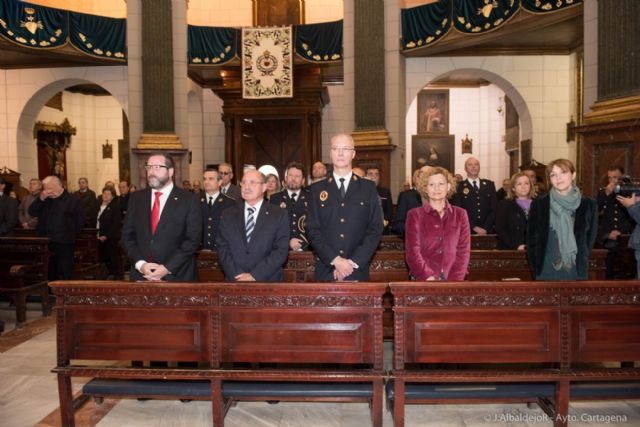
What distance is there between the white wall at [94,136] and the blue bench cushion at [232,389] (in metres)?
14.2

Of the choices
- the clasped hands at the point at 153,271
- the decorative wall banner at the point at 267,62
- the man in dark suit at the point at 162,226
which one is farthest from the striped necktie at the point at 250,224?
the decorative wall banner at the point at 267,62

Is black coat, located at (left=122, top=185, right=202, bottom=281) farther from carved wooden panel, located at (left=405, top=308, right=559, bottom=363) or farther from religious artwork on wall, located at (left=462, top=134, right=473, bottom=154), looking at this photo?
religious artwork on wall, located at (left=462, top=134, right=473, bottom=154)

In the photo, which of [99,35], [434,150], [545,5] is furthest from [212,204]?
[434,150]

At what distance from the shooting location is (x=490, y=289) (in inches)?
119

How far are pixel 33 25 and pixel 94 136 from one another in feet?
21.2

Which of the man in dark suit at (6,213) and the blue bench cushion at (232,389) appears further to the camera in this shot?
the man in dark suit at (6,213)

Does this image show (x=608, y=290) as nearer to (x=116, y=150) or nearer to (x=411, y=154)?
(x=411, y=154)

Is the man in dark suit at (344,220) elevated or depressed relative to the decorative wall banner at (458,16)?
depressed

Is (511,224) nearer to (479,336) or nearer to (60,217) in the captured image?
(479,336)

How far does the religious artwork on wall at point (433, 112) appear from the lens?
52.3 ft

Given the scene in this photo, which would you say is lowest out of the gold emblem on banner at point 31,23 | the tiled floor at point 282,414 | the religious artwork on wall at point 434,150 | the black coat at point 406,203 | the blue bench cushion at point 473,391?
the tiled floor at point 282,414

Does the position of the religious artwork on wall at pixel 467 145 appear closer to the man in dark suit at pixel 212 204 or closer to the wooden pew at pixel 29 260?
the man in dark suit at pixel 212 204

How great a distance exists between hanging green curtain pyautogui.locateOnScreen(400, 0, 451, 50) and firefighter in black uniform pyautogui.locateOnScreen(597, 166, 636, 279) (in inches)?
200

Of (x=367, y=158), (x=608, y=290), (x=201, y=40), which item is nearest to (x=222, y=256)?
(x=608, y=290)
